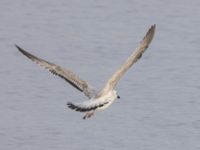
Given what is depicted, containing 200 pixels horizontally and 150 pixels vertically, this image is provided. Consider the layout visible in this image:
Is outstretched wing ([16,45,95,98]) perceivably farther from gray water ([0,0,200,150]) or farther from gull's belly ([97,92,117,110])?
gray water ([0,0,200,150])

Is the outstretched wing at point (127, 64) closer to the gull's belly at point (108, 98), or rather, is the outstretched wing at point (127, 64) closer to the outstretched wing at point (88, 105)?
the gull's belly at point (108, 98)

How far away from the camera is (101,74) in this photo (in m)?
22.4

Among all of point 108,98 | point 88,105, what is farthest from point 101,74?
point 88,105

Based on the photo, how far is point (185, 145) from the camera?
64.1ft

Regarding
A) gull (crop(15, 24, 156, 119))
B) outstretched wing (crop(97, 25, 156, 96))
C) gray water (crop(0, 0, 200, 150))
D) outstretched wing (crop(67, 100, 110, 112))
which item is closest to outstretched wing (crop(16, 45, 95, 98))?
gull (crop(15, 24, 156, 119))

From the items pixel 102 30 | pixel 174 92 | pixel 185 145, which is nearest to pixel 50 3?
pixel 102 30

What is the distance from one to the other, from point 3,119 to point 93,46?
440 cm

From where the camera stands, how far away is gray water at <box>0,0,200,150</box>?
19.8m

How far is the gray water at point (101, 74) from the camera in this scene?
19.8m

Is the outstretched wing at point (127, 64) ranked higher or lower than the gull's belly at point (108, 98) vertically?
higher

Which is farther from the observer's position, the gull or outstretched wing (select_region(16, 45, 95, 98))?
outstretched wing (select_region(16, 45, 95, 98))

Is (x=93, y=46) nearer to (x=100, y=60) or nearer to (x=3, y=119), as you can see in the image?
(x=100, y=60)

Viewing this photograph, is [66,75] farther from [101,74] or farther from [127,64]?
[101,74]

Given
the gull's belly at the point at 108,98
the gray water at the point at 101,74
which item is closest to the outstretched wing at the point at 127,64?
the gull's belly at the point at 108,98
